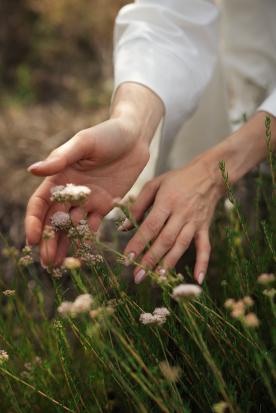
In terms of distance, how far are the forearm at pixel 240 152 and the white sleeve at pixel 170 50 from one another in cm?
41

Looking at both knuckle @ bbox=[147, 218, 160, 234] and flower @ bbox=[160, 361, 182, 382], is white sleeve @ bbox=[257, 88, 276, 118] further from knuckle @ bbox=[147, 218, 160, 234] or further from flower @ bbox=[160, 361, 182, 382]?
flower @ bbox=[160, 361, 182, 382]

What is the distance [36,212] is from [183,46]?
Result: 52.4 inches

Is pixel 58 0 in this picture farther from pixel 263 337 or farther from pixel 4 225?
pixel 263 337

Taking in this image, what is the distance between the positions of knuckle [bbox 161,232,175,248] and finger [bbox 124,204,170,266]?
43mm

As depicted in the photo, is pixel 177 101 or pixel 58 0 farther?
pixel 58 0

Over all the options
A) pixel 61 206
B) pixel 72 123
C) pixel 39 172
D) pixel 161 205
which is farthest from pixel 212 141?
pixel 72 123

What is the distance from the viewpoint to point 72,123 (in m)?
3.62

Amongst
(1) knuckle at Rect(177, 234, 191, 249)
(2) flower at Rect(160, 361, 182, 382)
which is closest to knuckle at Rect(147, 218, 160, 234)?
(1) knuckle at Rect(177, 234, 191, 249)

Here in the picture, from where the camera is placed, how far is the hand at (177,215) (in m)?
1.17

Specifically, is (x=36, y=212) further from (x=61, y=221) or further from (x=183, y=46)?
(x=183, y=46)

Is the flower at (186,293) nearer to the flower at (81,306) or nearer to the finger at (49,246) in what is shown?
the flower at (81,306)

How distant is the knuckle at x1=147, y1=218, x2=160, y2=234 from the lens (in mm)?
1247

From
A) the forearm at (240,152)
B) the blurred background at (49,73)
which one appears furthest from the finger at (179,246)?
the blurred background at (49,73)

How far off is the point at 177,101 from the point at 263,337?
4.10 feet
